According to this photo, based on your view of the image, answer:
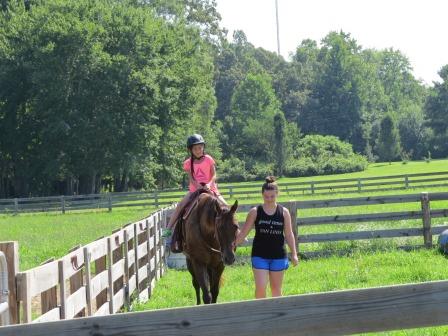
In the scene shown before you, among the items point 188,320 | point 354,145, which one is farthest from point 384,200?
point 354,145

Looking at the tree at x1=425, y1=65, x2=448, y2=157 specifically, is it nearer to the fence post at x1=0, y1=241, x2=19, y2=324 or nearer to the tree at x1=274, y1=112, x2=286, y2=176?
the tree at x1=274, y1=112, x2=286, y2=176

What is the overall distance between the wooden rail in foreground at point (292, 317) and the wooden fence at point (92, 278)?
72.3 inches

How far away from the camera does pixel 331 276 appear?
1222 centimetres

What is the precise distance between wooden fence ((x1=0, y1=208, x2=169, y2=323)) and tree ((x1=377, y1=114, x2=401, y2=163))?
9465 cm

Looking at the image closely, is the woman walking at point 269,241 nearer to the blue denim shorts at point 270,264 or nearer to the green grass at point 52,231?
the blue denim shorts at point 270,264

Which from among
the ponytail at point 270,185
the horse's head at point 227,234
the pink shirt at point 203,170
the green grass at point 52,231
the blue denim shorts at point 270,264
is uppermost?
the pink shirt at point 203,170

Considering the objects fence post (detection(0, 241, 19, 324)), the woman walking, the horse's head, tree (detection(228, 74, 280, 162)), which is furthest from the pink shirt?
tree (detection(228, 74, 280, 162))

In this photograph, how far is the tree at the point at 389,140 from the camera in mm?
107162

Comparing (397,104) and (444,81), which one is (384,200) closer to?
(444,81)

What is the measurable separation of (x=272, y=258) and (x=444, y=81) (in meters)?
119

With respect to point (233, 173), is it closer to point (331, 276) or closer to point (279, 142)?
point (279, 142)

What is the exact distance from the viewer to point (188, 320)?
359cm

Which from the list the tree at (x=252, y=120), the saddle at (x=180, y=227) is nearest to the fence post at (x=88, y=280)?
the saddle at (x=180, y=227)

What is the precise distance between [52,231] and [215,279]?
17771mm
